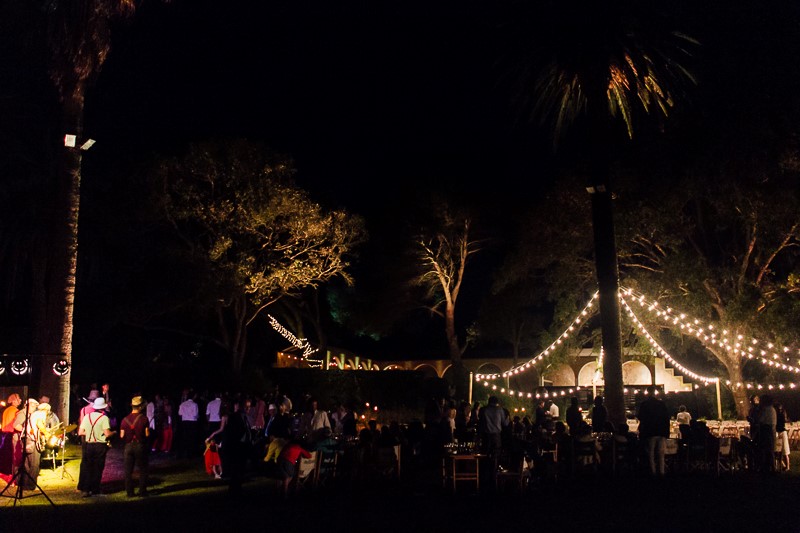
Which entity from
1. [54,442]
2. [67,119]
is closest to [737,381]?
[54,442]

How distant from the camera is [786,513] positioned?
34.5ft

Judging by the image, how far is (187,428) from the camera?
18.1 m

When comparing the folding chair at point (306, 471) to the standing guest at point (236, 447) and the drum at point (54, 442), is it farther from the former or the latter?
the drum at point (54, 442)

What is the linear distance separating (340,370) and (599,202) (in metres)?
16.5

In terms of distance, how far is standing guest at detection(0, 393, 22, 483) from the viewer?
13.0 meters

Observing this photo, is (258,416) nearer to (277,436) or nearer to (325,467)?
(325,467)

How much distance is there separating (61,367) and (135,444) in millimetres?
3660

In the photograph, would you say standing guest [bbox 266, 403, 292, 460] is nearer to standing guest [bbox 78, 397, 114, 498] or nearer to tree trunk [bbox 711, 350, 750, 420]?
standing guest [bbox 78, 397, 114, 498]

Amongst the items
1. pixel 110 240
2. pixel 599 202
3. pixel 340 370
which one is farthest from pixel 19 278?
pixel 599 202

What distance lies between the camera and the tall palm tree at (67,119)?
15.3 meters

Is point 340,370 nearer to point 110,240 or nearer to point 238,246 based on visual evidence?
point 238,246

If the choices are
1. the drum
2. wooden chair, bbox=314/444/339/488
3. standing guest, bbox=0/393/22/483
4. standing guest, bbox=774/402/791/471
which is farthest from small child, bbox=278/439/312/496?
standing guest, bbox=774/402/791/471

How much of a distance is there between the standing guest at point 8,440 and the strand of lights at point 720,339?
1661cm

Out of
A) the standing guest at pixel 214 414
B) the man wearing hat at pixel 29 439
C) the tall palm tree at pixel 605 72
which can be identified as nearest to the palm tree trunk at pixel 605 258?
the tall palm tree at pixel 605 72
